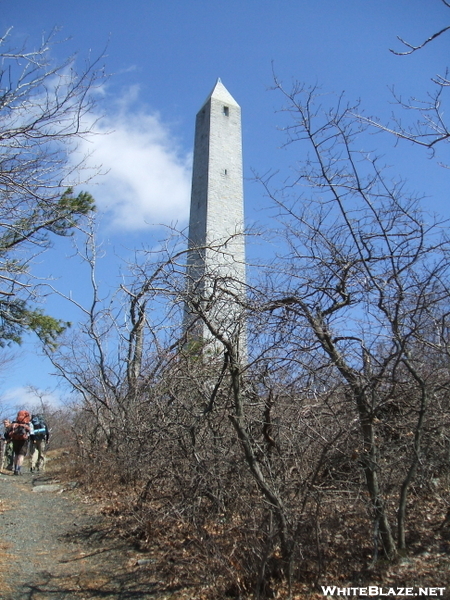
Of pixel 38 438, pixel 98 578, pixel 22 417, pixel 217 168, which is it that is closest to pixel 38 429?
pixel 38 438

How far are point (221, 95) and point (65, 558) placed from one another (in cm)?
2449

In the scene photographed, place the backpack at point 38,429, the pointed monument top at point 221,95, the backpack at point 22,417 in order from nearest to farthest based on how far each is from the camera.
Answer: the backpack at point 22,417
the backpack at point 38,429
the pointed monument top at point 221,95

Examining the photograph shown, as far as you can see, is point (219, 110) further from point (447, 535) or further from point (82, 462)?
point (447, 535)

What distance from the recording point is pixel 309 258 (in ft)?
14.0

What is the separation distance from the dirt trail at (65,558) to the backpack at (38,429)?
3.93 m

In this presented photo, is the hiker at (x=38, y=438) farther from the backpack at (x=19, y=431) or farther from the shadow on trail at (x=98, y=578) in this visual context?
the shadow on trail at (x=98, y=578)

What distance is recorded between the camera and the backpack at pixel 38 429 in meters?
11.2

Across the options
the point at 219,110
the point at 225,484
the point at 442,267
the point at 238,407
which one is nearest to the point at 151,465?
the point at 225,484

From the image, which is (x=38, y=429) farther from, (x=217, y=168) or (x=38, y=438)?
(x=217, y=168)

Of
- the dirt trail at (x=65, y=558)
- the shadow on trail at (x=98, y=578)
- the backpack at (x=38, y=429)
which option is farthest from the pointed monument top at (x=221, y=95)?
the shadow on trail at (x=98, y=578)

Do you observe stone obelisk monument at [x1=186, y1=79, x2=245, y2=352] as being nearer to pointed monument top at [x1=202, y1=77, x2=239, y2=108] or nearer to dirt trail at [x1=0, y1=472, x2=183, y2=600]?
pointed monument top at [x1=202, y1=77, x2=239, y2=108]

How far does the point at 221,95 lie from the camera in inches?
1001

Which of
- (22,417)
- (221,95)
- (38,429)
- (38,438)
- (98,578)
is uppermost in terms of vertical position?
(221,95)

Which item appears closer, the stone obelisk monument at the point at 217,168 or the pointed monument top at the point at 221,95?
the stone obelisk monument at the point at 217,168
